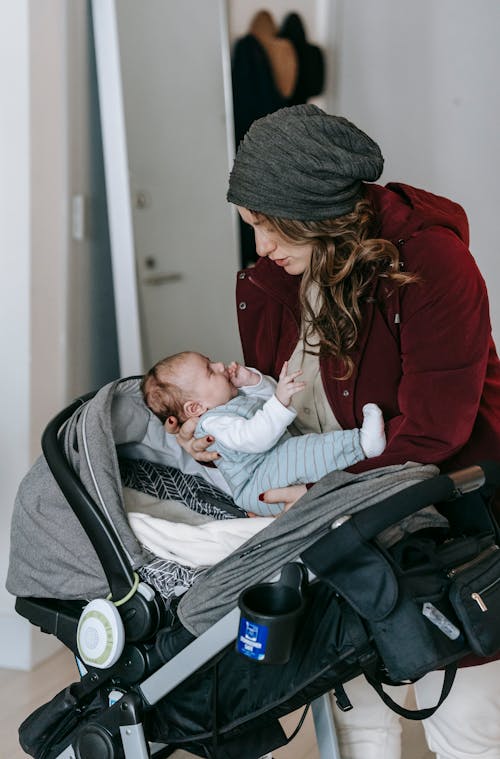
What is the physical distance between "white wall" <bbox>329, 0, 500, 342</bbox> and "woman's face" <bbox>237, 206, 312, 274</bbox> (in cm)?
225

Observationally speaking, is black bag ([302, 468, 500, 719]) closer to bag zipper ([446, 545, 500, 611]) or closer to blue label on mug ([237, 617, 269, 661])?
bag zipper ([446, 545, 500, 611])

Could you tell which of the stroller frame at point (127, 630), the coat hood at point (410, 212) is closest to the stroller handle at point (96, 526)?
the stroller frame at point (127, 630)

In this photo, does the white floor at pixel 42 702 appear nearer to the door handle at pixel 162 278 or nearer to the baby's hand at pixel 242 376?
the baby's hand at pixel 242 376

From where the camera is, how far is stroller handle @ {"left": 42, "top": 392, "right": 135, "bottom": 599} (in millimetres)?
1563

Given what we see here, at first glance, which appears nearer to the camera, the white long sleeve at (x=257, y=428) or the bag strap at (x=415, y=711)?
the bag strap at (x=415, y=711)

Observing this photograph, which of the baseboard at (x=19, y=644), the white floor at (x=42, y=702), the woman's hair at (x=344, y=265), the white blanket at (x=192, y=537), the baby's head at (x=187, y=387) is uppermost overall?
the woman's hair at (x=344, y=265)

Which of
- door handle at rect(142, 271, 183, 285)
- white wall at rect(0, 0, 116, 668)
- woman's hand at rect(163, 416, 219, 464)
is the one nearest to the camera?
woman's hand at rect(163, 416, 219, 464)

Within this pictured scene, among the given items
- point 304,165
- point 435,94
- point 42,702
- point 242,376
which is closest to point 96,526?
point 242,376

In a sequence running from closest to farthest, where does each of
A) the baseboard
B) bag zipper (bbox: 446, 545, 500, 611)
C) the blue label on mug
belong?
1. the blue label on mug
2. bag zipper (bbox: 446, 545, 500, 611)
3. the baseboard

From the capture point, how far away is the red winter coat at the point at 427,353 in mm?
1594

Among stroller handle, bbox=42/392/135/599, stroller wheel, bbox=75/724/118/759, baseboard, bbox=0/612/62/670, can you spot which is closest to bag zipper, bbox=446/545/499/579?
stroller handle, bbox=42/392/135/599

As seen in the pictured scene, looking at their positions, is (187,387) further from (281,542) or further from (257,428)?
(281,542)

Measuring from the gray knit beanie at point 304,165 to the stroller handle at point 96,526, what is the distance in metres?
0.55

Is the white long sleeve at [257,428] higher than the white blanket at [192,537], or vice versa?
the white long sleeve at [257,428]
